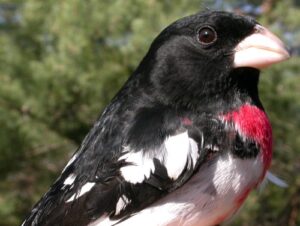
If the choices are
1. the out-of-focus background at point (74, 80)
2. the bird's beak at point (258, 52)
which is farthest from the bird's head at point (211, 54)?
the out-of-focus background at point (74, 80)

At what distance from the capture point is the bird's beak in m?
1.45

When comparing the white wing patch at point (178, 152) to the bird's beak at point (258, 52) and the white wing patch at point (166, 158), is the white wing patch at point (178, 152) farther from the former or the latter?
the bird's beak at point (258, 52)

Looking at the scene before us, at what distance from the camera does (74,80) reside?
3014mm

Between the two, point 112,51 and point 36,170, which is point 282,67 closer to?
point 112,51

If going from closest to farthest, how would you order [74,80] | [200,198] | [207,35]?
[200,198]
[207,35]
[74,80]

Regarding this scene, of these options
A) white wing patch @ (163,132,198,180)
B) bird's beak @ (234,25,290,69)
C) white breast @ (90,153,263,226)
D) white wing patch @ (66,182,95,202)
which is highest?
bird's beak @ (234,25,290,69)

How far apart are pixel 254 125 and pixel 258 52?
164 millimetres

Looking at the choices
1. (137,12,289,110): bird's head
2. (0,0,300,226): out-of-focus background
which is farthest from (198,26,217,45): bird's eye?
(0,0,300,226): out-of-focus background

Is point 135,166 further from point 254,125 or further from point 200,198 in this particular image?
point 254,125

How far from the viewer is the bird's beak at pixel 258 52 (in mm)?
1446

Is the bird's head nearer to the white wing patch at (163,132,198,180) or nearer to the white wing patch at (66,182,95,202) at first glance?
the white wing patch at (163,132,198,180)

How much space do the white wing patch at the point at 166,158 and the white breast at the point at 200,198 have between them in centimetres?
4

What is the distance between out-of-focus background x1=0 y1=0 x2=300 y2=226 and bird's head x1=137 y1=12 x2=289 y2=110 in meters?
1.37

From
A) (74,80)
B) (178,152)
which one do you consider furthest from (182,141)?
(74,80)
